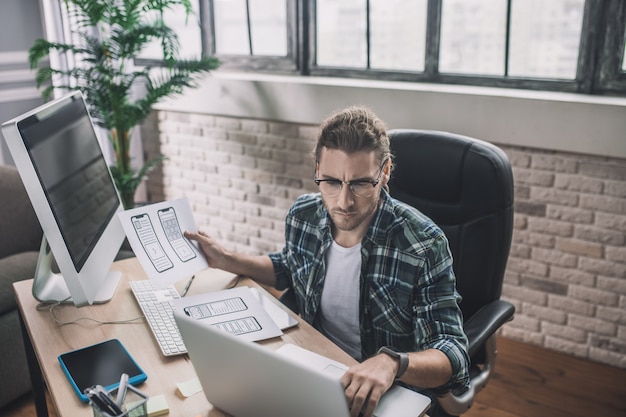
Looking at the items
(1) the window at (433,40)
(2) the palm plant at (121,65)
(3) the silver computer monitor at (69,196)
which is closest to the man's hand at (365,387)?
(3) the silver computer monitor at (69,196)

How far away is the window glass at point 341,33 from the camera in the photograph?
326 cm

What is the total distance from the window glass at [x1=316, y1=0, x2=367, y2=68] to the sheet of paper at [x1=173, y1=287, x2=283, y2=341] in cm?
204

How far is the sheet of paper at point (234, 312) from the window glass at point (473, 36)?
1883mm

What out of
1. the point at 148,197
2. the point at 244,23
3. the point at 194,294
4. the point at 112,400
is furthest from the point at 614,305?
the point at 148,197

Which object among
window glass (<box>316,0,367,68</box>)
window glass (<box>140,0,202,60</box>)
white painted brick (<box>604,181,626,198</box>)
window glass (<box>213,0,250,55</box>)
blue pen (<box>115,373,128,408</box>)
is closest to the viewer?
blue pen (<box>115,373,128,408</box>)

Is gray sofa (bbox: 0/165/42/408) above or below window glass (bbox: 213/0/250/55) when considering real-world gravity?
below

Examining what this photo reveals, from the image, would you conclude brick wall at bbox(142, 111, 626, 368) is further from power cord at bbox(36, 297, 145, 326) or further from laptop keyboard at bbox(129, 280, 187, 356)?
power cord at bbox(36, 297, 145, 326)

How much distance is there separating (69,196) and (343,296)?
2.52ft

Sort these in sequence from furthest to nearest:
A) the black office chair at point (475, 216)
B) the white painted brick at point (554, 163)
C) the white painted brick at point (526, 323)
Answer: the white painted brick at point (526, 323) < the white painted brick at point (554, 163) < the black office chair at point (475, 216)

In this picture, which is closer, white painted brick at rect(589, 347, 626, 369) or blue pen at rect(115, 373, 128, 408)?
blue pen at rect(115, 373, 128, 408)

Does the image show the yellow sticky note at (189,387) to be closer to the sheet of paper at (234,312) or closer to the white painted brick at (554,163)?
the sheet of paper at (234,312)

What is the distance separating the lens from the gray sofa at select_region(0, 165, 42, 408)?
237 cm

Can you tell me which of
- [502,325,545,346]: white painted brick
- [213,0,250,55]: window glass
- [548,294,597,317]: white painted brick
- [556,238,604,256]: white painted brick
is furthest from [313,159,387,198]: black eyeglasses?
[213,0,250,55]: window glass

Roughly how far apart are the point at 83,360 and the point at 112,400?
35cm
